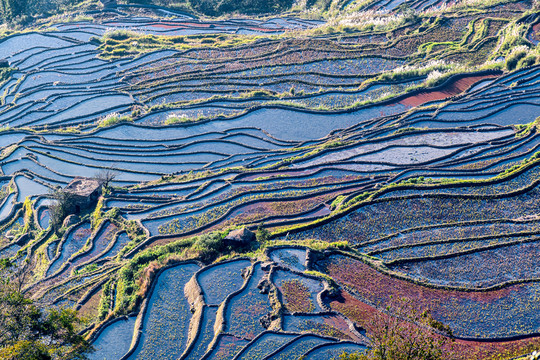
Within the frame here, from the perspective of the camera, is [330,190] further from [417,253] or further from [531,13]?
[531,13]

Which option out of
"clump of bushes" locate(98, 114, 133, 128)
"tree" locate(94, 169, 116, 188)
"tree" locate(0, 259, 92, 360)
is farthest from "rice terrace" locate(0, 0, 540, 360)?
"tree" locate(94, 169, 116, 188)

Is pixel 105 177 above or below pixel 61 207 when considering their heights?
above

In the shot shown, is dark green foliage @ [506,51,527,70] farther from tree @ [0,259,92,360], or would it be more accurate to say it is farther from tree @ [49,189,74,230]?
tree @ [0,259,92,360]

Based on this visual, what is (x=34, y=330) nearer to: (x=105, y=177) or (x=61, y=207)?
(x=61, y=207)

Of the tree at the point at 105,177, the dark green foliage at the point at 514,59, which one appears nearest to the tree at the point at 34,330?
the tree at the point at 105,177

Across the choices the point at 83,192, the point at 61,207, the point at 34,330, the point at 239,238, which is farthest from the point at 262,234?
the point at 61,207

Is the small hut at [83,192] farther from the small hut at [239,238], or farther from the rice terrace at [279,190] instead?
the small hut at [239,238]

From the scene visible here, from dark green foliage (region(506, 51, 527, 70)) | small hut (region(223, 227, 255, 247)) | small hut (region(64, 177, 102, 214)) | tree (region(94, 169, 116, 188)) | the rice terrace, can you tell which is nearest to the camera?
the rice terrace

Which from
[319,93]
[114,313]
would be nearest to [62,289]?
[114,313]
